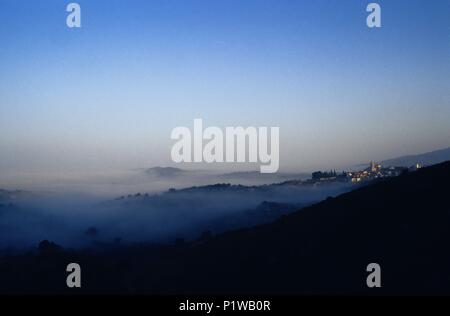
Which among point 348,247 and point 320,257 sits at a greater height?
point 348,247

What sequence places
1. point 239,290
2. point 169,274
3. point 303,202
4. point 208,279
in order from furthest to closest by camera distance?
point 303,202 → point 169,274 → point 208,279 → point 239,290

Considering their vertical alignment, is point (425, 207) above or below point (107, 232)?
above

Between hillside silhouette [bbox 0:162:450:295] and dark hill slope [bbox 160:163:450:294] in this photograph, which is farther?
hillside silhouette [bbox 0:162:450:295]

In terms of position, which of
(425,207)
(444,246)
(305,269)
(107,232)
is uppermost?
(425,207)

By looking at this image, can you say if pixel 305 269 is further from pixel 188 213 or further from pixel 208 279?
pixel 188 213

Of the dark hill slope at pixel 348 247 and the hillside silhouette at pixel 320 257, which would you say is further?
the hillside silhouette at pixel 320 257
